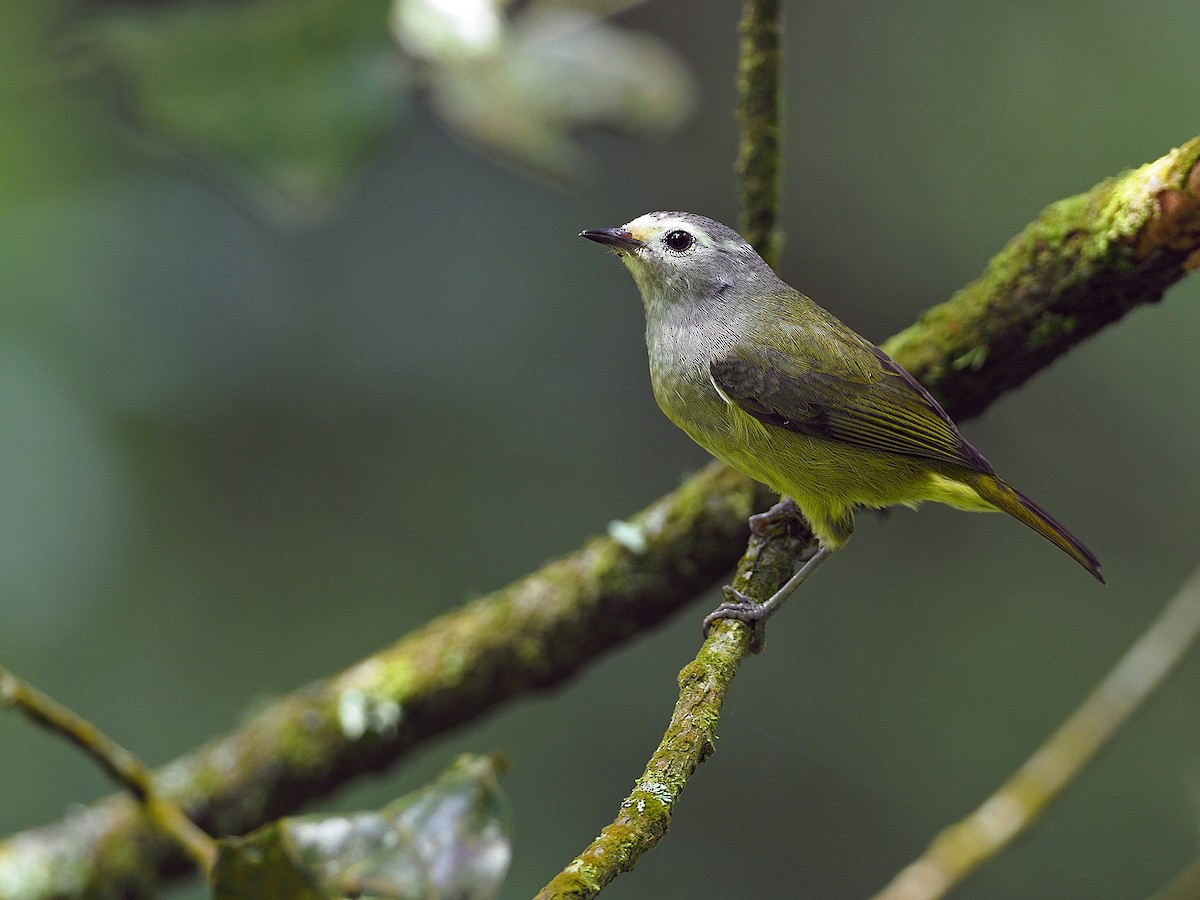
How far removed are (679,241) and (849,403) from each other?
0.65 metres

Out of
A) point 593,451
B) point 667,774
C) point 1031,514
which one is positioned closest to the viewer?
point 667,774

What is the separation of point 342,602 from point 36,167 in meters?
2.38

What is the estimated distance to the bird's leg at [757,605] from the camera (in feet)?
7.49

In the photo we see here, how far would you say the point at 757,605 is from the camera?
239 centimetres

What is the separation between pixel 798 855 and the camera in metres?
5.15

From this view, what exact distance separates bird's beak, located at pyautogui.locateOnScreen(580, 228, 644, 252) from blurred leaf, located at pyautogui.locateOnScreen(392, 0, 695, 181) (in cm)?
47

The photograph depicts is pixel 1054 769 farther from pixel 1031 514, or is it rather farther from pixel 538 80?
pixel 538 80

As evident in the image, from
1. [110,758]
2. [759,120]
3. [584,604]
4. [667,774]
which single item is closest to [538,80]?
[759,120]

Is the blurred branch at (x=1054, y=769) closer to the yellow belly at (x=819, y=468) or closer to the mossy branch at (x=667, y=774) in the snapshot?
the yellow belly at (x=819, y=468)

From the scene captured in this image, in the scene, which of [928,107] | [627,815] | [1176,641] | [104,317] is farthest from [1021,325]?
[104,317]

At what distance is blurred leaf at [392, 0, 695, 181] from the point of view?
3191 millimetres

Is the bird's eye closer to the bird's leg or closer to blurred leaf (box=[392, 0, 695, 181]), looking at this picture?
blurred leaf (box=[392, 0, 695, 181])

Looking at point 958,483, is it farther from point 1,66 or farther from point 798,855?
point 1,66

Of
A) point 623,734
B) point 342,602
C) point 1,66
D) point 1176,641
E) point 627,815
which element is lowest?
point 1176,641
